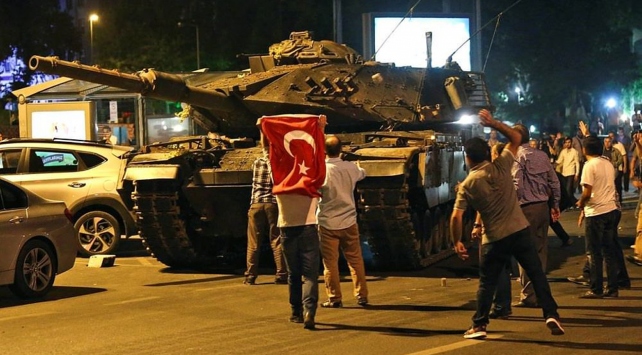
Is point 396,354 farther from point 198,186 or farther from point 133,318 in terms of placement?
point 198,186

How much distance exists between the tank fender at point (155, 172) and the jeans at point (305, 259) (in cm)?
401

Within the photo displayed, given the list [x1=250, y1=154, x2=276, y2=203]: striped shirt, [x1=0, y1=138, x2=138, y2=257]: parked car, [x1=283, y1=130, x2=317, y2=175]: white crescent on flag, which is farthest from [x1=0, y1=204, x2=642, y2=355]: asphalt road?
[x1=0, y1=138, x2=138, y2=257]: parked car

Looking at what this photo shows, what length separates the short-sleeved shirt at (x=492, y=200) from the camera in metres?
8.60

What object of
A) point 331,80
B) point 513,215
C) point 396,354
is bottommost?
point 396,354

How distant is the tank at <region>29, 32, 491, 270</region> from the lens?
12656 mm

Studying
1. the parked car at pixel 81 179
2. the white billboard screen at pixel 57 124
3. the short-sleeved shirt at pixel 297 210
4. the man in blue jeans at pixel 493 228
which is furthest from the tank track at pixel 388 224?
the white billboard screen at pixel 57 124

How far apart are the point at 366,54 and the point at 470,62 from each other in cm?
352

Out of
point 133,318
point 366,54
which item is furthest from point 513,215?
point 366,54

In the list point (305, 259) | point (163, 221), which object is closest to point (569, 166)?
point (163, 221)

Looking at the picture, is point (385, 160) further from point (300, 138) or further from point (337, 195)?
point (300, 138)

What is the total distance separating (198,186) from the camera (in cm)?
1332

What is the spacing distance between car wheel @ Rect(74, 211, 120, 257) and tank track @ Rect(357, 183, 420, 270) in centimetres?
464

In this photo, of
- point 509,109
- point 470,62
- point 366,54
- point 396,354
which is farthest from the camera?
point 509,109

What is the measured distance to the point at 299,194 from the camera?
9.39 metres
